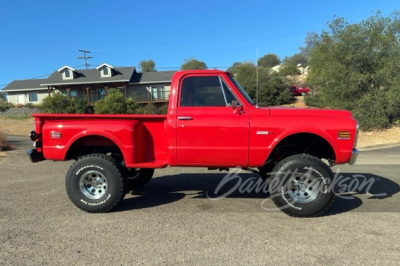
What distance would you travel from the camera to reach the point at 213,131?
4.45 meters

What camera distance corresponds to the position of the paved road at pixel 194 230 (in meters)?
3.23

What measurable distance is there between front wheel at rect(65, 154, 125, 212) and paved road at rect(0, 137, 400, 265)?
194mm

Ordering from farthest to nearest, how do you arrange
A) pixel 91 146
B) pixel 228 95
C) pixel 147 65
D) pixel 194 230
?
pixel 147 65, pixel 91 146, pixel 228 95, pixel 194 230

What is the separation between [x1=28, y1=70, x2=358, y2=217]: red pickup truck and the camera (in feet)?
14.4

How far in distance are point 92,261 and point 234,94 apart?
9.59 feet

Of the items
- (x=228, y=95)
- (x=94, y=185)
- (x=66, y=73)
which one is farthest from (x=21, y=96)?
(x=228, y=95)

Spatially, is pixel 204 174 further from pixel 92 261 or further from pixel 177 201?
pixel 92 261

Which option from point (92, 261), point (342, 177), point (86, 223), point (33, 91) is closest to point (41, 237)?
point (86, 223)

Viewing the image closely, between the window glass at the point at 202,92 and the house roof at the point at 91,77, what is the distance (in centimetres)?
3520

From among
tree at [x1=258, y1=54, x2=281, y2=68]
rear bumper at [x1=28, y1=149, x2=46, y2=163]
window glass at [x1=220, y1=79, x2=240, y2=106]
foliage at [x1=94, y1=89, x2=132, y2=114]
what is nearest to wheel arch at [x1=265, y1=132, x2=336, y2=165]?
window glass at [x1=220, y1=79, x2=240, y2=106]

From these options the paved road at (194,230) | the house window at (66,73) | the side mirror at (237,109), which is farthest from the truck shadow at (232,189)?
the house window at (66,73)

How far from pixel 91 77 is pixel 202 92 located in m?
38.7

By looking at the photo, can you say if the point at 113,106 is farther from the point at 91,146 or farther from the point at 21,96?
the point at 21,96

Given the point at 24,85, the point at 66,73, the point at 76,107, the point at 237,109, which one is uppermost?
the point at 66,73
